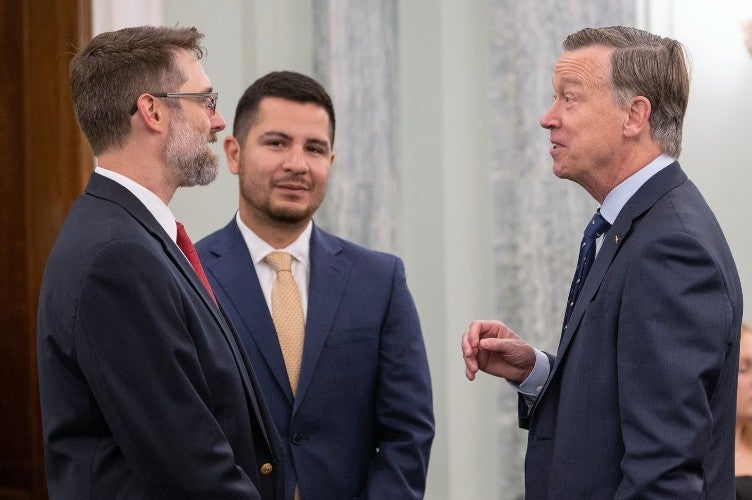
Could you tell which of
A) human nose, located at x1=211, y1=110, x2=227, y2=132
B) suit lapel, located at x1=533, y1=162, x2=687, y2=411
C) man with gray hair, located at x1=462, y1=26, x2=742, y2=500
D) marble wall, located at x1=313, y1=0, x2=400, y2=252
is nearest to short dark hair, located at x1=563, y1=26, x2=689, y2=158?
man with gray hair, located at x1=462, y1=26, x2=742, y2=500

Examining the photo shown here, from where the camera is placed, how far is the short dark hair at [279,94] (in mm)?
3072

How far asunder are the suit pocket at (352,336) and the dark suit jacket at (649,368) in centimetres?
82

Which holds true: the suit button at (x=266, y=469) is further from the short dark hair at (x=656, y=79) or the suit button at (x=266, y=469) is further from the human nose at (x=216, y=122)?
the short dark hair at (x=656, y=79)

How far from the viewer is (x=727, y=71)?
3.97 m

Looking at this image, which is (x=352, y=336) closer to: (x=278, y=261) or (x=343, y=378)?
(x=343, y=378)

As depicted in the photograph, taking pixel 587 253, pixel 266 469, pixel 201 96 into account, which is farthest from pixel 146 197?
pixel 587 253

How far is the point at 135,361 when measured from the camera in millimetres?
1903

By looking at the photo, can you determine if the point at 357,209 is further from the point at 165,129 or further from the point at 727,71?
the point at 165,129

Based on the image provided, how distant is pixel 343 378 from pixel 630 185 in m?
1.02

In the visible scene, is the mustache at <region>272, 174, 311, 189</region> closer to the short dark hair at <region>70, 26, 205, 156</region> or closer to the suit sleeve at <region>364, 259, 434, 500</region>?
the suit sleeve at <region>364, 259, 434, 500</region>

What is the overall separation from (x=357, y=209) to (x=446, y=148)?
0.45 metres

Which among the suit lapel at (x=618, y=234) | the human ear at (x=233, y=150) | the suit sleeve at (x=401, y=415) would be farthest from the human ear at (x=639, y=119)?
the human ear at (x=233, y=150)

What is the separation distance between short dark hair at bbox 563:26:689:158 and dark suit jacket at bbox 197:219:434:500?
3.33 feet

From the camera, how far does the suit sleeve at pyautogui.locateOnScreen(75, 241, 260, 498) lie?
190 centimetres
